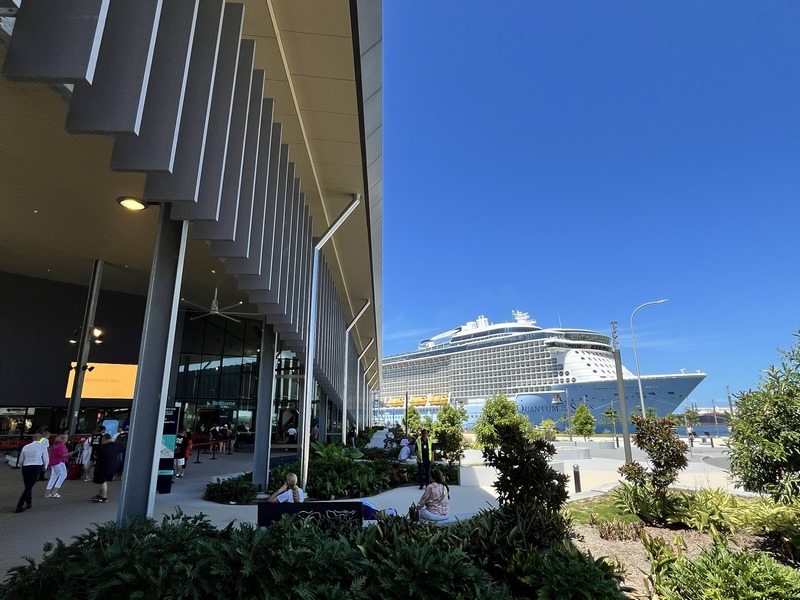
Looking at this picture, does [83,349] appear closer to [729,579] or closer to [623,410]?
[623,410]

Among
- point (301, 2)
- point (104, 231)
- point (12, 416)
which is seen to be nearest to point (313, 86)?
point (301, 2)

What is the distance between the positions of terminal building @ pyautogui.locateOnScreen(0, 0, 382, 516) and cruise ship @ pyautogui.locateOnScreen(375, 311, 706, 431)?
45.4m

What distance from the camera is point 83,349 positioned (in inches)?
667

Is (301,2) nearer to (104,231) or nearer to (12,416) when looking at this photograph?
(104,231)

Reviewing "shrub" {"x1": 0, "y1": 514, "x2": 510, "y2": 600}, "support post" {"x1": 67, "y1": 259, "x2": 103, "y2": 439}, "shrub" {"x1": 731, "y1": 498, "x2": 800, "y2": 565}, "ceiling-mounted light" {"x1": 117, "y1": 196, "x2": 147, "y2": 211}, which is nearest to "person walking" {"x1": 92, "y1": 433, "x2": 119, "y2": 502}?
"ceiling-mounted light" {"x1": 117, "y1": 196, "x2": 147, "y2": 211}

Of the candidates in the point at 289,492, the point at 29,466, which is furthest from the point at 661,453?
the point at 29,466

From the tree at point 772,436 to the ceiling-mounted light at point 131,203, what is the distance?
12898 millimetres

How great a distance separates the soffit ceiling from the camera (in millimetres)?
6766

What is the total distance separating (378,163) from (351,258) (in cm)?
742

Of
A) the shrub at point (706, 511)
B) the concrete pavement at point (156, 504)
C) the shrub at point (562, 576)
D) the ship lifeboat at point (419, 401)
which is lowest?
the concrete pavement at point (156, 504)

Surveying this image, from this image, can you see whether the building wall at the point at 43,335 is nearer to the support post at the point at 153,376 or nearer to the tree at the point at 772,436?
the support post at the point at 153,376

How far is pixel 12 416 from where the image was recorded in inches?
790

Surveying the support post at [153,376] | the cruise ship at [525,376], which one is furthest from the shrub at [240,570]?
the cruise ship at [525,376]

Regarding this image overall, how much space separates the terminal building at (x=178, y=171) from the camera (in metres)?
3.80
